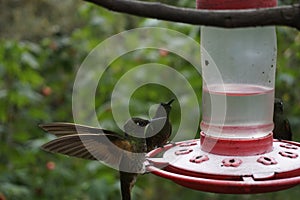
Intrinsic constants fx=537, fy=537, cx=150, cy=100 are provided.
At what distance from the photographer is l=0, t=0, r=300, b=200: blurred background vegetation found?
3350mm

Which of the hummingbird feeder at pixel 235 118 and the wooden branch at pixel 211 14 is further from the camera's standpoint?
the hummingbird feeder at pixel 235 118

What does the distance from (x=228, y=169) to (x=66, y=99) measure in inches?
135

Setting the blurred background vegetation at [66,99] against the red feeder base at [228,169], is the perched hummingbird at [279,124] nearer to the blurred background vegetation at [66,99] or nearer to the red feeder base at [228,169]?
the red feeder base at [228,169]

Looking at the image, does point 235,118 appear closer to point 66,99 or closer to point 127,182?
point 127,182

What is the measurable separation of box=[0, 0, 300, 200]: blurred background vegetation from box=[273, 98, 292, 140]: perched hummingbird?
0.88 meters

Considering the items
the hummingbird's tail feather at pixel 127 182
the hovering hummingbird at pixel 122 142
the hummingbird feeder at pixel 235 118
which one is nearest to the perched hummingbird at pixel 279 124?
the hummingbird feeder at pixel 235 118

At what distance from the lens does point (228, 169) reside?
143 cm

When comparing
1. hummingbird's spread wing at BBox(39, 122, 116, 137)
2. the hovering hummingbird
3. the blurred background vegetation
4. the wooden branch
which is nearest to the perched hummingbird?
the hovering hummingbird

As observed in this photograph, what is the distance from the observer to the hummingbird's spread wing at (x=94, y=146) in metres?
1.55

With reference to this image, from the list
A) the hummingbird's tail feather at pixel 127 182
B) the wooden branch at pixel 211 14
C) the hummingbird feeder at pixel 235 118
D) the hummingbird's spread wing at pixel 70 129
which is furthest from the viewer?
the hummingbird's tail feather at pixel 127 182

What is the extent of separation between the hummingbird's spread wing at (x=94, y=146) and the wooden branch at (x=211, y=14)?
0.77 metres

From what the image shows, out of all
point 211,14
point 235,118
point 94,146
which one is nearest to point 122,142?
point 94,146

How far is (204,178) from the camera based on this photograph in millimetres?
1376

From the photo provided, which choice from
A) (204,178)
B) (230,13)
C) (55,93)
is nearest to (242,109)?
(204,178)
